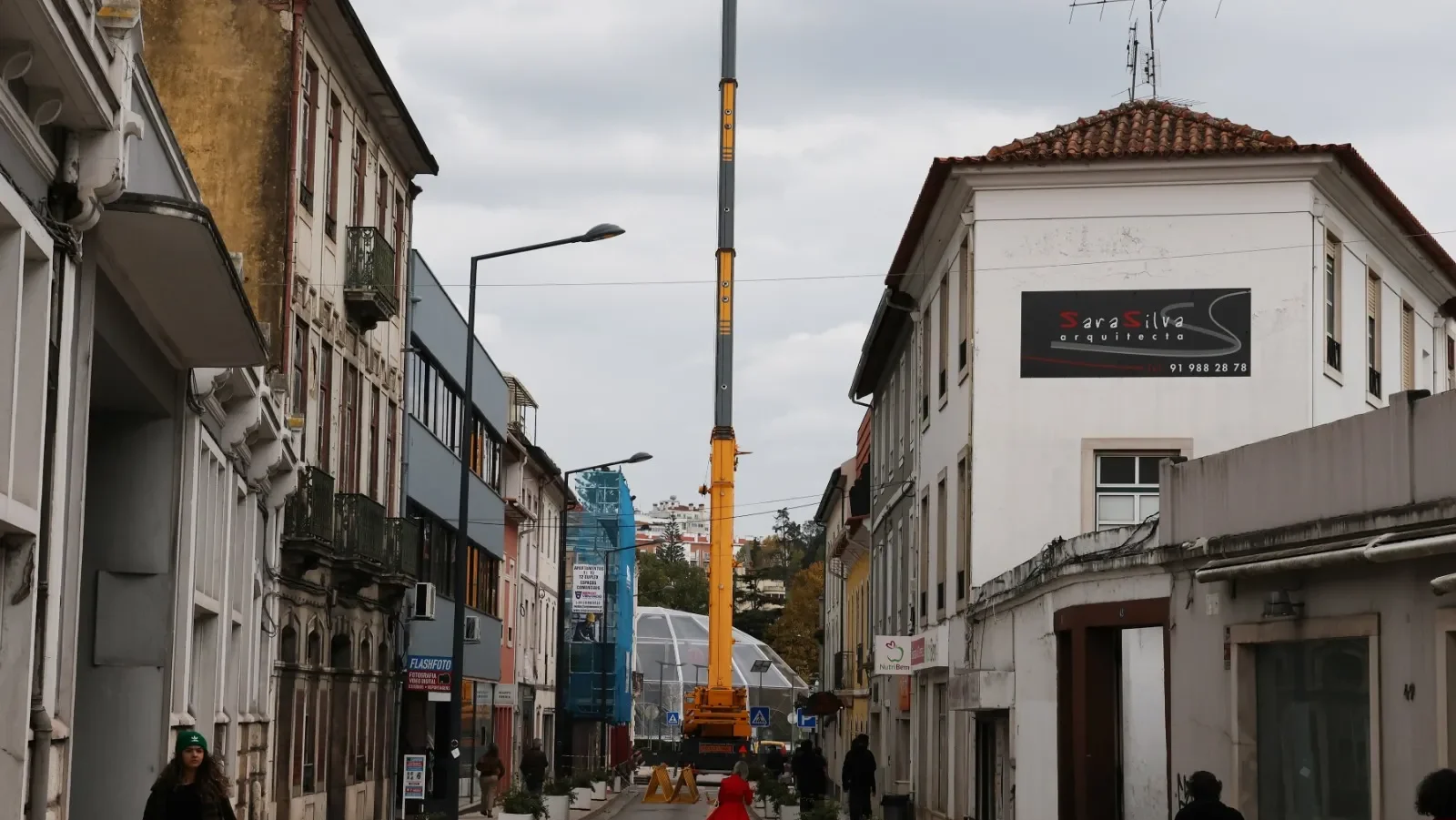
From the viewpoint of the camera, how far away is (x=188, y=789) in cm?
1039

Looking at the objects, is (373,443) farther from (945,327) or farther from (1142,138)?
(1142,138)

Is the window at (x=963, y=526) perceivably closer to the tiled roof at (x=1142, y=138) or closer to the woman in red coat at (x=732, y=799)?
the tiled roof at (x=1142, y=138)

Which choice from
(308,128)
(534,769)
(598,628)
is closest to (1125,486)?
(308,128)

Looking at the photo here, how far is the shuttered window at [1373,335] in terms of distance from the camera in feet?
90.1

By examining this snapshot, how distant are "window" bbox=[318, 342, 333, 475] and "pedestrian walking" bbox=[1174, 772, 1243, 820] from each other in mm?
19514

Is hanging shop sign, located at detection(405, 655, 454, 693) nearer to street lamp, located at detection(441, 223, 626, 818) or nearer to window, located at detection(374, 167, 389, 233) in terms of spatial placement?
street lamp, located at detection(441, 223, 626, 818)

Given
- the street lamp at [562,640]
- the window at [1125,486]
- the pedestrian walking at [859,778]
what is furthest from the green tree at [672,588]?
the window at [1125,486]

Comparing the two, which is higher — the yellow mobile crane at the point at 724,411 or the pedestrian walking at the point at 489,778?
the yellow mobile crane at the point at 724,411

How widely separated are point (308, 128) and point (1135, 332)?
11673 millimetres

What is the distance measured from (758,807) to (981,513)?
21.0 m

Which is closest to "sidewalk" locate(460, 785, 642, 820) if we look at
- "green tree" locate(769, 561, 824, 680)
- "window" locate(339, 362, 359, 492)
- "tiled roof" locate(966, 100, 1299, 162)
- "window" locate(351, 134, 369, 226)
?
"window" locate(339, 362, 359, 492)

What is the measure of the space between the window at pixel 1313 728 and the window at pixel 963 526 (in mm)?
11180

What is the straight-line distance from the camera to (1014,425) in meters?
25.5

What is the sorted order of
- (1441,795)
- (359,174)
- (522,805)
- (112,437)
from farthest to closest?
1. (359,174)
2. (522,805)
3. (112,437)
4. (1441,795)
